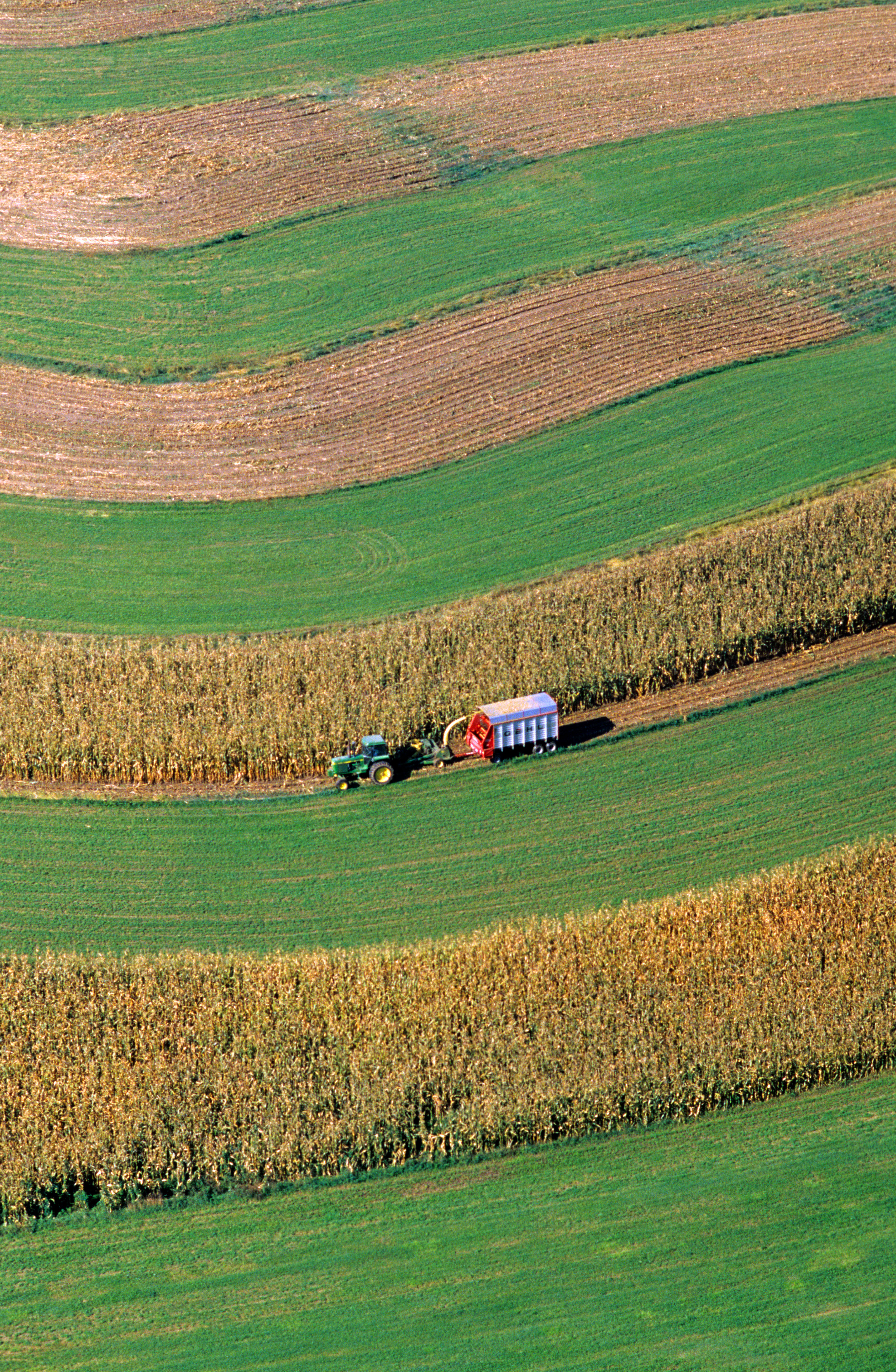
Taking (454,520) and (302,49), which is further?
(302,49)

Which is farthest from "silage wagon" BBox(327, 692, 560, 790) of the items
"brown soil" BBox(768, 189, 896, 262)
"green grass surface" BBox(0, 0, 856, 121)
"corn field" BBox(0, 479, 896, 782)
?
"green grass surface" BBox(0, 0, 856, 121)

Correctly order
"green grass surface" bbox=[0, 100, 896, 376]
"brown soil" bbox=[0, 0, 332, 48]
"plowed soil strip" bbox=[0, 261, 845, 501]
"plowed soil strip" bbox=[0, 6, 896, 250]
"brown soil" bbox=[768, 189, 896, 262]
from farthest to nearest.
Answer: "brown soil" bbox=[0, 0, 332, 48] → "plowed soil strip" bbox=[0, 6, 896, 250] → "brown soil" bbox=[768, 189, 896, 262] → "green grass surface" bbox=[0, 100, 896, 376] → "plowed soil strip" bbox=[0, 261, 845, 501]

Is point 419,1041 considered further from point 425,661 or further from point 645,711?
point 645,711

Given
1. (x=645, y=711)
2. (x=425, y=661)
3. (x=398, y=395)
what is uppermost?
(x=398, y=395)

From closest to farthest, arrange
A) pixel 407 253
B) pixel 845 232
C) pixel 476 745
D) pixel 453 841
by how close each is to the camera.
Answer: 1. pixel 453 841
2. pixel 476 745
3. pixel 407 253
4. pixel 845 232

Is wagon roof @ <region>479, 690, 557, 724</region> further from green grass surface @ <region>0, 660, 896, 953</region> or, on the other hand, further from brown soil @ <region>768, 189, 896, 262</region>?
brown soil @ <region>768, 189, 896, 262</region>

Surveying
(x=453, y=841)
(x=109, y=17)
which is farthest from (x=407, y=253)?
(x=453, y=841)

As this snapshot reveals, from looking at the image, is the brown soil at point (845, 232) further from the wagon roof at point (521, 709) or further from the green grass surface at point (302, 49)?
the wagon roof at point (521, 709)
